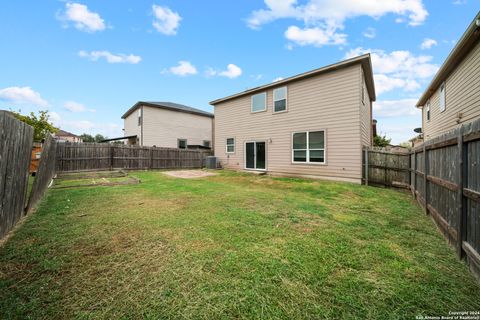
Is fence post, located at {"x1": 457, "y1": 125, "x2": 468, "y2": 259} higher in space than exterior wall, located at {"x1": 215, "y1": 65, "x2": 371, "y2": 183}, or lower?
lower

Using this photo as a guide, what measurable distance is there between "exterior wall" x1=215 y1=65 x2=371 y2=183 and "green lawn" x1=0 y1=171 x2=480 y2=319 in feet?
16.6

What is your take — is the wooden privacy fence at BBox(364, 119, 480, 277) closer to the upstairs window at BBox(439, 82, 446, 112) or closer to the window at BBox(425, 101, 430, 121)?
the upstairs window at BBox(439, 82, 446, 112)

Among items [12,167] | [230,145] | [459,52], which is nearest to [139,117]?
[230,145]

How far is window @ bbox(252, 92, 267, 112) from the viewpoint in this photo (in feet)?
39.0

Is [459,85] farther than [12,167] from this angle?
Answer: Yes

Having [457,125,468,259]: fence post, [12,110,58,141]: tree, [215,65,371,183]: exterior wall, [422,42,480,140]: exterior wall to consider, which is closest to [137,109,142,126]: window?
[12,110,58,141]: tree

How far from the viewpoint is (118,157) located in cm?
1341

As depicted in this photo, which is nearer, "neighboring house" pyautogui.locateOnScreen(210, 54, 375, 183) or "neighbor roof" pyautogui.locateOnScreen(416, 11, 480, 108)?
"neighbor roof" pyautogui.locateOnScreen(416, 11, 480, 108)

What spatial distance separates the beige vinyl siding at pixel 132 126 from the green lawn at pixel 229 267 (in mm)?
16910

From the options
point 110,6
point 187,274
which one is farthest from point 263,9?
point 187,274

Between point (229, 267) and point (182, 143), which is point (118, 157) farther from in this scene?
point (229, 267)

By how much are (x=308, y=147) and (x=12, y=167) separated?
9.81m

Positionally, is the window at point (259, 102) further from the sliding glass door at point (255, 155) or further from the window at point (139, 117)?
the window at point (139, 117)

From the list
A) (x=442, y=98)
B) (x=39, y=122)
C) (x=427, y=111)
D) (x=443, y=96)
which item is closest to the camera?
Result: (x=443, y=96)
